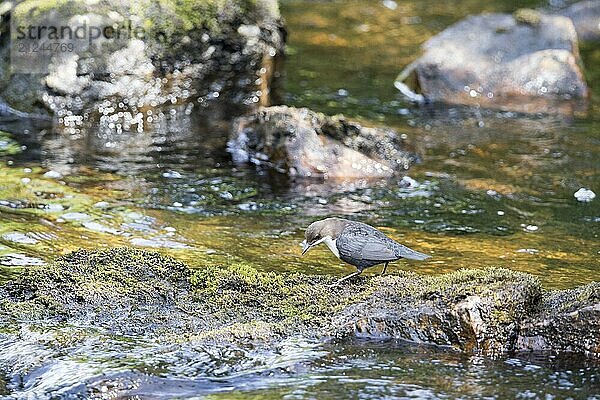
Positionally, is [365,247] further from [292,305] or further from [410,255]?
[292,305]

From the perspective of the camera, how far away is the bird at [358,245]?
16.8 ft

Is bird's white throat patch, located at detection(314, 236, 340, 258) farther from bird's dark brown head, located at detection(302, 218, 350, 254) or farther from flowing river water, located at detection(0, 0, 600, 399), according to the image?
flowing river water, located at detection(0, 0, 600, 399)

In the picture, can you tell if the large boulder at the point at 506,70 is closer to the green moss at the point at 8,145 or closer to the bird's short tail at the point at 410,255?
the green moss at the point at 8,145

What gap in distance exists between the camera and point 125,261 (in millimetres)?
5352

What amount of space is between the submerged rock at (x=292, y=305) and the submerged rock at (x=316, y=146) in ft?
Result: 10.5

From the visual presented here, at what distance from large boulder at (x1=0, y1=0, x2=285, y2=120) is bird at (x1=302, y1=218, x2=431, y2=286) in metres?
5.12

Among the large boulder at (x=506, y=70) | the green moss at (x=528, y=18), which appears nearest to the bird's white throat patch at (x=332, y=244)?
the large boulder at (x=506, y=70)

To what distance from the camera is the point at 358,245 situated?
5148mm

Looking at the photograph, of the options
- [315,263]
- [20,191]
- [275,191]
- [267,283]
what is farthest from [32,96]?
[267,283]

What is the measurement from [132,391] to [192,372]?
0.29m

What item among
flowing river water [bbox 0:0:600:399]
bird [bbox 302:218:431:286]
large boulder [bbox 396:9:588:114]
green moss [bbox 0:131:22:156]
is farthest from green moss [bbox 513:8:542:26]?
bird [bbox 302:218:431:286]

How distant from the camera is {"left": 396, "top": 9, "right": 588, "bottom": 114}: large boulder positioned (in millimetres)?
11445

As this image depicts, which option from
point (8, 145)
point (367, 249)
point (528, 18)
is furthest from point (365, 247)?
point (528, 18)

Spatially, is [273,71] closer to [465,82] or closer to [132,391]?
[465,82]
